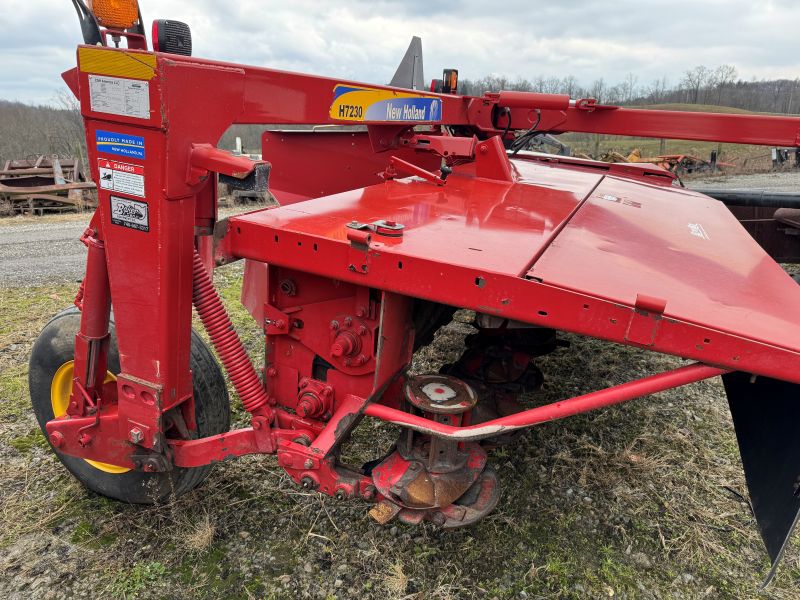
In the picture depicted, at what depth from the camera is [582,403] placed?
166cm

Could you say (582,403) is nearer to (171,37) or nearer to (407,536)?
(407,536)

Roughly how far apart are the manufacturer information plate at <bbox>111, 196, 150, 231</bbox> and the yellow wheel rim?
0.89 metres

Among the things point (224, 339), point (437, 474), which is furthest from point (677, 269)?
point (224, 339)

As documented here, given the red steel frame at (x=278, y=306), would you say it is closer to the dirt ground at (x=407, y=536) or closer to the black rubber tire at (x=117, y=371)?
the black rubber tire at (x=117, y=371)

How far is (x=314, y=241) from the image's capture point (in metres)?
1.80

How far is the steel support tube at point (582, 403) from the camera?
159cm

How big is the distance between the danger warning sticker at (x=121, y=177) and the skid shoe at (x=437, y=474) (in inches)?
43.2

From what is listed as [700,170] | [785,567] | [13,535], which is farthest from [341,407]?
[700,170]

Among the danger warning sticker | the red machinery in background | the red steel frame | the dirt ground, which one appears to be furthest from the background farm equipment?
the danger warning sticker

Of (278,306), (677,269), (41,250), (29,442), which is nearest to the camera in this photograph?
(677,269)

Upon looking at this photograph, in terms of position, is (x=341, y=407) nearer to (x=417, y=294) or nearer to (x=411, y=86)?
(x=417, y=294)

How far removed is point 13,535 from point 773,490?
2.90 metres

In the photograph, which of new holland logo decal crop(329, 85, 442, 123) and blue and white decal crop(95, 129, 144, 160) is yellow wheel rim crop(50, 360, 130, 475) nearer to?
blue and white decal crop(95, 129, 144, 160)

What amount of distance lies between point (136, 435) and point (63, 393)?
2.24 ft
